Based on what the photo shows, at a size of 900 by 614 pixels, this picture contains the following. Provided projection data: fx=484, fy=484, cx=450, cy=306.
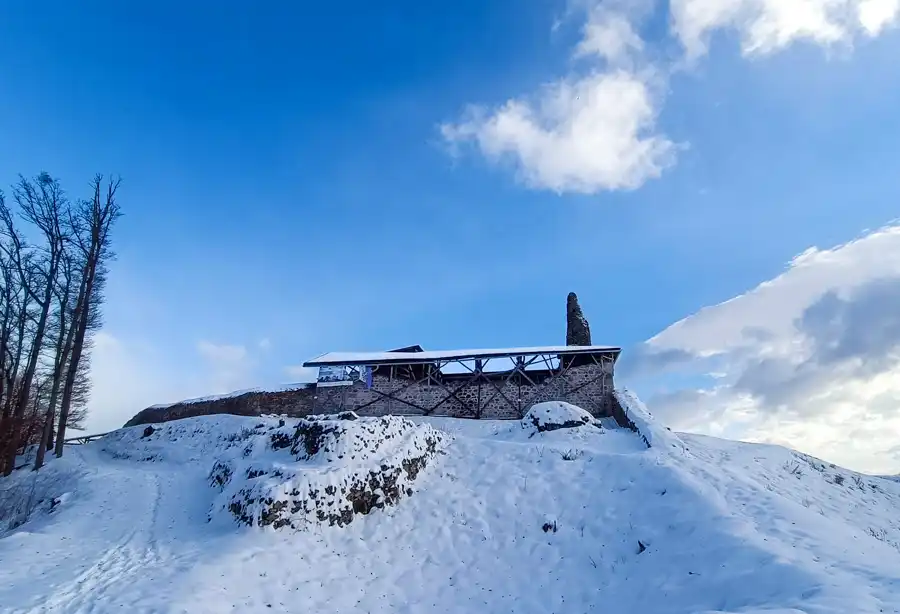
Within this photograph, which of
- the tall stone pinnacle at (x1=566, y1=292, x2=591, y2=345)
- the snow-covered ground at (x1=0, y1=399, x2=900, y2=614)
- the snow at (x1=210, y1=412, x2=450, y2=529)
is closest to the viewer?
the snow-covered ground at (x1=0, y1=399, x2=900, y2=614)

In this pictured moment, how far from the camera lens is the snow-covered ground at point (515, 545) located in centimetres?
780

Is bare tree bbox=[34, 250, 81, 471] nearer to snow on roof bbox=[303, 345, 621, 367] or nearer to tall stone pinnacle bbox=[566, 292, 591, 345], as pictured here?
snow on roof bbox=[303, 345, 621, 367]

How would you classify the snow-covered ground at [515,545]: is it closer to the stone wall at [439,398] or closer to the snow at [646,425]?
the snow at [646,425]

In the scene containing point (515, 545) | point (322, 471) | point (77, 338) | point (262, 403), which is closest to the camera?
point (515, 545)

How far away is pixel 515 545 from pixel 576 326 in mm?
20042

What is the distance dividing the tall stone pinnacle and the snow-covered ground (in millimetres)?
12499

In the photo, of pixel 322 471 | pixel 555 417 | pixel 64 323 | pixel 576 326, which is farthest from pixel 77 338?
pixel 576 326

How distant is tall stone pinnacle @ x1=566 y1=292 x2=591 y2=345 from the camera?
29.1 meters

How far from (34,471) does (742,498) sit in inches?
972

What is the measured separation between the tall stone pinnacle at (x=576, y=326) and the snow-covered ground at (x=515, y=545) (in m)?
12.5

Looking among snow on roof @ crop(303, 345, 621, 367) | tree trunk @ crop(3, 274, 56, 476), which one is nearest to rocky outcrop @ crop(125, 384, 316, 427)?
snow on roof @ crop(303, 345, 621, 367)

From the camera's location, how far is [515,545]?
1083cm

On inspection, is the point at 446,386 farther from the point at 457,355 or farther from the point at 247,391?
the point at 247,391

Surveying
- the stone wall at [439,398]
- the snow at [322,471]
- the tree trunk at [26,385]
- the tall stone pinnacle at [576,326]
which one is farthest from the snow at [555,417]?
the tree trunk at [26,385]
